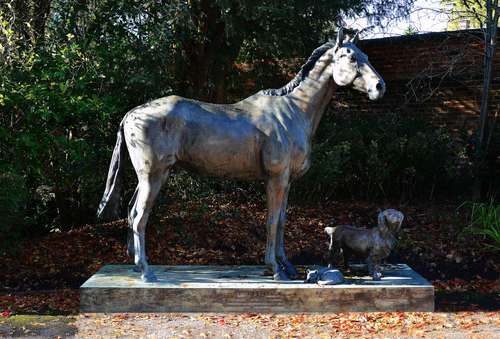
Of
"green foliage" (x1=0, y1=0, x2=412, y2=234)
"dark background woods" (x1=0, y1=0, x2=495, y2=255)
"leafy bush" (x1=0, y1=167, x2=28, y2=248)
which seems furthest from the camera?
"dark background woods" (x1=0, y1=0, x2=495, y2=255)

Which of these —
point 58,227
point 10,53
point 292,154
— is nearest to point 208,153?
point 292,154

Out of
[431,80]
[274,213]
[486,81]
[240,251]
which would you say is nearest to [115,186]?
[274,213]

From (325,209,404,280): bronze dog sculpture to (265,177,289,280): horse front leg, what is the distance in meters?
0.63

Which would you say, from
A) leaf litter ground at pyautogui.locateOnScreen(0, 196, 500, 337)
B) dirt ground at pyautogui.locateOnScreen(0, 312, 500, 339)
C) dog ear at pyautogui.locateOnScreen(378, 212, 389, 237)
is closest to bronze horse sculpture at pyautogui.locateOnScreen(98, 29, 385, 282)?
dirt ground at pyautogui.locateOnScreen(0, 312, 500, 339)

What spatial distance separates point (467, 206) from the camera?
10.4 meters

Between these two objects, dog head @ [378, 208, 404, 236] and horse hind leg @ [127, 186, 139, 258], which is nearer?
dog head @ [378, 208, 404, 236]

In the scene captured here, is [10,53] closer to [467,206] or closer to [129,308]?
[129,308]

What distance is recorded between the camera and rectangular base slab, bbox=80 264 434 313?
5820 mm

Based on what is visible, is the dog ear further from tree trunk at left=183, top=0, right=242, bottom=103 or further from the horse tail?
tree trunk at left=183, top=0, right=242, bottom=103

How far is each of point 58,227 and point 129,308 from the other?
4984 millimetres

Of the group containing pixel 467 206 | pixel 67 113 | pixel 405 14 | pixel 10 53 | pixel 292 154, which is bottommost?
pixel 467 206

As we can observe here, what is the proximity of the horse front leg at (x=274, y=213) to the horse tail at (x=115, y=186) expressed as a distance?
61.0 inches

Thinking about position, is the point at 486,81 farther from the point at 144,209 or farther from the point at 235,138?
the point at 144,209

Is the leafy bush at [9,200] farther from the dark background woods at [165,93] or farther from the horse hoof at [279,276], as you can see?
the horse hoof at [279,276]
